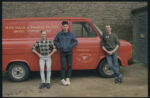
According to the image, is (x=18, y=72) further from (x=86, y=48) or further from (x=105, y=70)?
(x=105, y=70)

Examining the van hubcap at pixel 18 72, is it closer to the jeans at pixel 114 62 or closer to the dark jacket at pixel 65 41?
the dark jacket at pixel 65 41

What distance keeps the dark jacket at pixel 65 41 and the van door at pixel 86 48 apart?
357mm

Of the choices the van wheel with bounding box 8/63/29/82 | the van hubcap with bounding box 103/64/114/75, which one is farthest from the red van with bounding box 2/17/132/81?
the van hubcap with bounding box 103/64/114/75

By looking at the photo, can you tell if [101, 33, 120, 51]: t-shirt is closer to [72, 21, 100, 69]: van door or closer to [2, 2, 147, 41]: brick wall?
[72, 21, 100, 69]: van door

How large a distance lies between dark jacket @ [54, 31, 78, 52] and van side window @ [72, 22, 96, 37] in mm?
527

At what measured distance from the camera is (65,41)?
5.38m

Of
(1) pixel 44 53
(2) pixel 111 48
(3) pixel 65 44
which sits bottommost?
(1) pixel 44 53

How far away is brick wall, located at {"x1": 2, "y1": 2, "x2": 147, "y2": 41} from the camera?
29.5 ft

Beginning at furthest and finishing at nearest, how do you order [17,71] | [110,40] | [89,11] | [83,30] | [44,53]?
1. [89,11]
2. [83,30]
3. [17,71]
4. [110,40]
5. [44,53]

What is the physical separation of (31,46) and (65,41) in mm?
1046

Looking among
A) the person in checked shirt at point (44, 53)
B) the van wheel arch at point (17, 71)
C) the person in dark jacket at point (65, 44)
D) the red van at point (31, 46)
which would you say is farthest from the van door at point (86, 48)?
the van wheel arch at point (17, 71)

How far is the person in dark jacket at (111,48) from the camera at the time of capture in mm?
5531

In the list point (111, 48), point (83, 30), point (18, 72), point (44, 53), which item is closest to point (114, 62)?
point (111, 48)

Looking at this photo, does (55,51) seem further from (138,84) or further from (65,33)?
(138,84)
